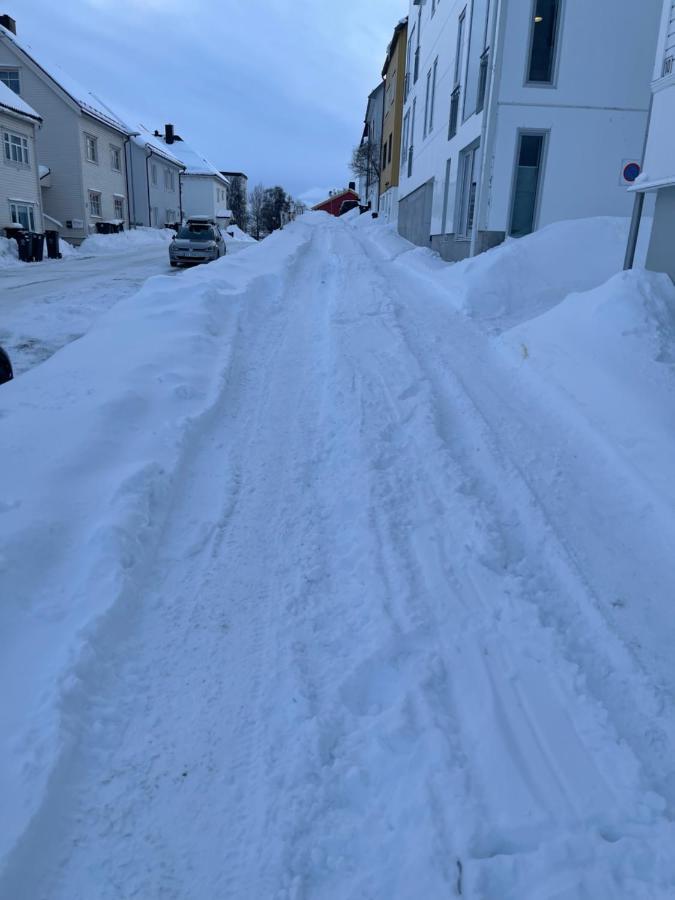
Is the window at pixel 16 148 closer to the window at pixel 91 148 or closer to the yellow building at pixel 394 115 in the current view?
the window at pixel 91 148

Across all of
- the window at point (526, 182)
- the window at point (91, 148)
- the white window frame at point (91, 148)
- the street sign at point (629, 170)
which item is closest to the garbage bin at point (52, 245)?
the white window frame at point (91, 148)

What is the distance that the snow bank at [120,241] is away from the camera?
3028 cm

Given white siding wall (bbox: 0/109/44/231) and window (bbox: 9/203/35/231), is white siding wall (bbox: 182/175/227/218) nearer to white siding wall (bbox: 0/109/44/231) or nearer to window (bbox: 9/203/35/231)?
white siding wall (bbox: 0/109/44/231)

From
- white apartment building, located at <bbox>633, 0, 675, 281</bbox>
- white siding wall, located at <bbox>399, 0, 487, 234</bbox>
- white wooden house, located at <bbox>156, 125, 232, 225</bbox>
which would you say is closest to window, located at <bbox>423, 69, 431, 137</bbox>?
white siding wall, located at <bbox>399, 0, 487, 234</bbox>

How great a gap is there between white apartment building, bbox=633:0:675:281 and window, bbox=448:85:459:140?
33.7ft

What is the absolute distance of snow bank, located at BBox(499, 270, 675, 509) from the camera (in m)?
4.88

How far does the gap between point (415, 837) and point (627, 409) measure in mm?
4186

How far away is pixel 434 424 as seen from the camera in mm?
5426

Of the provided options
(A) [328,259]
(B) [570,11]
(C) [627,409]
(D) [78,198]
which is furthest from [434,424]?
(D) [78,198]

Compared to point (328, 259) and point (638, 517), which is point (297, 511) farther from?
point (328, 259)

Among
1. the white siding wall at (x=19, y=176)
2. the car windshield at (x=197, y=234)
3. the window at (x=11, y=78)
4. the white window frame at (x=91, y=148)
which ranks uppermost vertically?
the window at (x=11, y=78)

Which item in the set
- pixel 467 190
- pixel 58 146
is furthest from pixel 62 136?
pixel 467 190

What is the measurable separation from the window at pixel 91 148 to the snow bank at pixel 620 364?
34431mm

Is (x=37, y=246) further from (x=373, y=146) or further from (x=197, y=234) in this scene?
(x=373, y=146)
